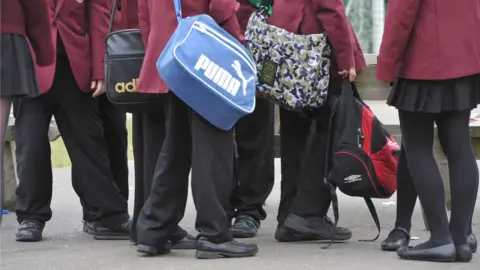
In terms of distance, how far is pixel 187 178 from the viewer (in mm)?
5141

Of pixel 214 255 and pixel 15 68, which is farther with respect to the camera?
pixel 214 255

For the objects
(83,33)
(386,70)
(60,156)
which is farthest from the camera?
(60,156)

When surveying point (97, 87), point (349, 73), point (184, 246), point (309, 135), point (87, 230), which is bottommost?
point (87, 230)

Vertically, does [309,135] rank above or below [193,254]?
above

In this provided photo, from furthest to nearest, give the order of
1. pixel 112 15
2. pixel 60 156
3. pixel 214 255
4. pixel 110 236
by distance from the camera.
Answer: pixel 60 156
pixel 110 236
pixel 112 15
pixel 214 255

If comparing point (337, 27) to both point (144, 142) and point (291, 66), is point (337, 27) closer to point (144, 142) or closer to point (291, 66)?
point (291, 66)

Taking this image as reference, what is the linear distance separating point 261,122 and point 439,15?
160cm

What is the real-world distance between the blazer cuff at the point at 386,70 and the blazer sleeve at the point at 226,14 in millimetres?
716

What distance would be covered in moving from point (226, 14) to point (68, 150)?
157 cm

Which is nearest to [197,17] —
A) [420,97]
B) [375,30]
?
[420,97]

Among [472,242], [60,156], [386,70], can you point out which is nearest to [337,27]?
[386,70]

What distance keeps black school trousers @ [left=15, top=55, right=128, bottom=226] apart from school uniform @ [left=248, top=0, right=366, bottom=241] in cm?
102

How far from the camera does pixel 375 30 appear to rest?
707 inches

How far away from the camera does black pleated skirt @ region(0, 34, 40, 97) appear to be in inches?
177
